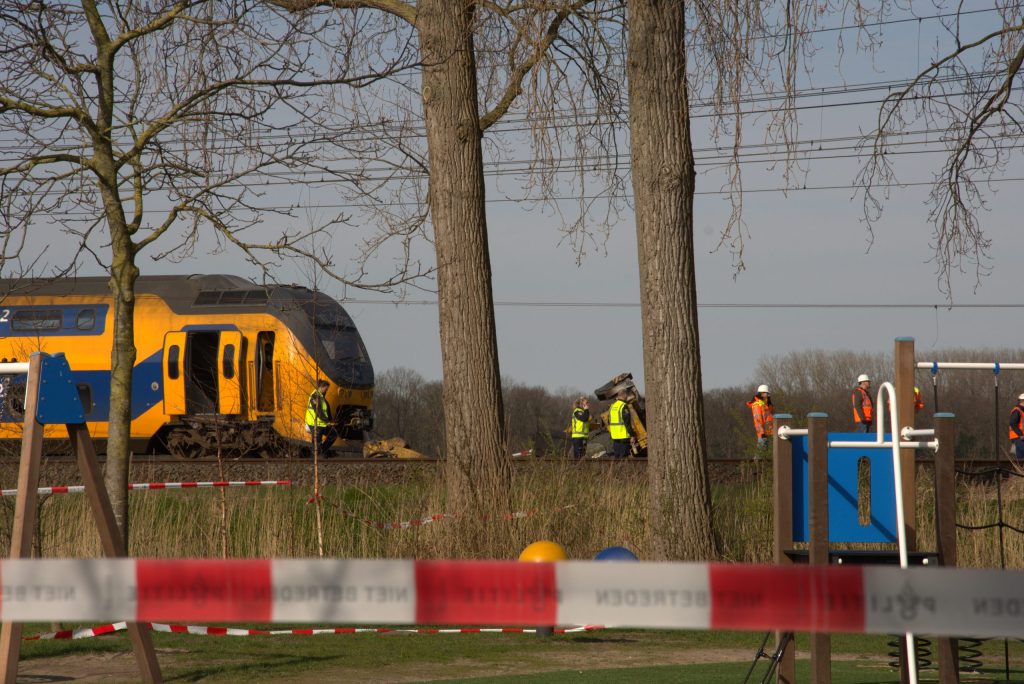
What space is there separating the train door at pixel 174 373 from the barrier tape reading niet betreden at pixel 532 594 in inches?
933

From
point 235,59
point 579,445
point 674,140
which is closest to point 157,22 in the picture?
point 235,59

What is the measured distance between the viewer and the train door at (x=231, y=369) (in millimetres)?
25953

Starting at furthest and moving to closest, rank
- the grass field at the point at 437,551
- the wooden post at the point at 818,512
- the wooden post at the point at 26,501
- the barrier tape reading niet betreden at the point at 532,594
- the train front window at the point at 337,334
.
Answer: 1. the train front window at the point at 337,334
2. the grass field at the point at 437,551
3. the wooden post at the point at 26,501
4. the wooden post at the point at 818,512
5. the barrier tape reading niet betreden at the point at 532,594

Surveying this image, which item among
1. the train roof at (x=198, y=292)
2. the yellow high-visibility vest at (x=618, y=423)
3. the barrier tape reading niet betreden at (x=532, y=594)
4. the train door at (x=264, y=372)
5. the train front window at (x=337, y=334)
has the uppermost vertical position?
the train roof at (x=198, y=292)

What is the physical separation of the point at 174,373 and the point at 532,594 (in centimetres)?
2437

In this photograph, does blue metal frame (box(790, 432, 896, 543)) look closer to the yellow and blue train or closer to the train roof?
the yellow and blue train

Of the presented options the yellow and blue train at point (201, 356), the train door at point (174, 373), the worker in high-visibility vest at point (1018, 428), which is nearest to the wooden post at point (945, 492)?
the worker in high-visibility vest at point (1018, 428)

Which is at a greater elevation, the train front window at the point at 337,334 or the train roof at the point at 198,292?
the train roof at the point at 198,292

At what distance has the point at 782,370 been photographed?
150ft

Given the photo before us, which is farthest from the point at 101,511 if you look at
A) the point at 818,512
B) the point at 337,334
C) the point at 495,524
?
the point at 337,334

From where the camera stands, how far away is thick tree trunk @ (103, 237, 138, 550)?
10359 millimetres

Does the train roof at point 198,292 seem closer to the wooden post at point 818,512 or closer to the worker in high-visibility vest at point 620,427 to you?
the worker in high-visibility vest at point 620,427

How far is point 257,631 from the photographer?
953 centimetres

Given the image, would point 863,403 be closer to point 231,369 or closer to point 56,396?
point 231,369
